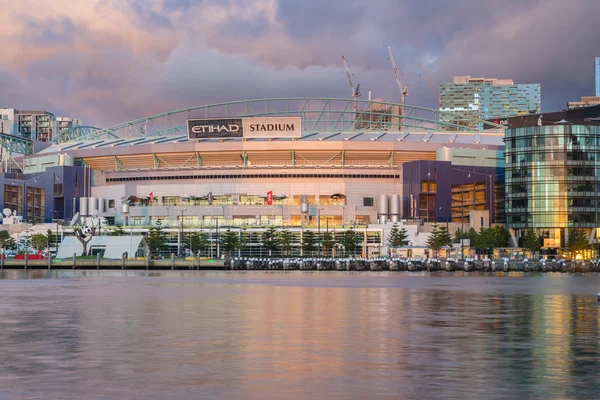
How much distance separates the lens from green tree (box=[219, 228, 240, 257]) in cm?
18475

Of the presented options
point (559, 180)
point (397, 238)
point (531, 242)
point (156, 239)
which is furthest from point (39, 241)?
point (559, 180)

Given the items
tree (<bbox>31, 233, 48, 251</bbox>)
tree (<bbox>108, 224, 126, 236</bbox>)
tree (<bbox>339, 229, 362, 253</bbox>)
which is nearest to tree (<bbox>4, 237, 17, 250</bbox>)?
tree (<bbox>31, 233, 48, 251</bbox>)

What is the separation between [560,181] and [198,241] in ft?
231

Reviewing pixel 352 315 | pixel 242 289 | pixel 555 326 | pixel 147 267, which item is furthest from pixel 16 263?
pixel 555 326

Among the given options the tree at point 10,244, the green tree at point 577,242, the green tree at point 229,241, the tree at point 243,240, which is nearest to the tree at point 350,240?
the tree at point 243,240

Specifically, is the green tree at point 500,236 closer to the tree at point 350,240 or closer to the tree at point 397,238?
the tree at point 397,238

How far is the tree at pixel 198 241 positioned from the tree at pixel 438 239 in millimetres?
44090

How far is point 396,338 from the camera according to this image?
139ft

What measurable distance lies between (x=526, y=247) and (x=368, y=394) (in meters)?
154

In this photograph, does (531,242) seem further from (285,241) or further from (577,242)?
(285,241)

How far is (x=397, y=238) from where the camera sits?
184m

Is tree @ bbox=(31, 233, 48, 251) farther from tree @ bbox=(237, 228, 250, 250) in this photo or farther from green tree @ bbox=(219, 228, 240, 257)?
tree @ bbox=(237, 228, 250, 250)

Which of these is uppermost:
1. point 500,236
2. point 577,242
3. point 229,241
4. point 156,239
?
point 500,236

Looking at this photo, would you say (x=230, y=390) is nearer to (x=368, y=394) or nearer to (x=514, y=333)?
(x=368, y=394)
